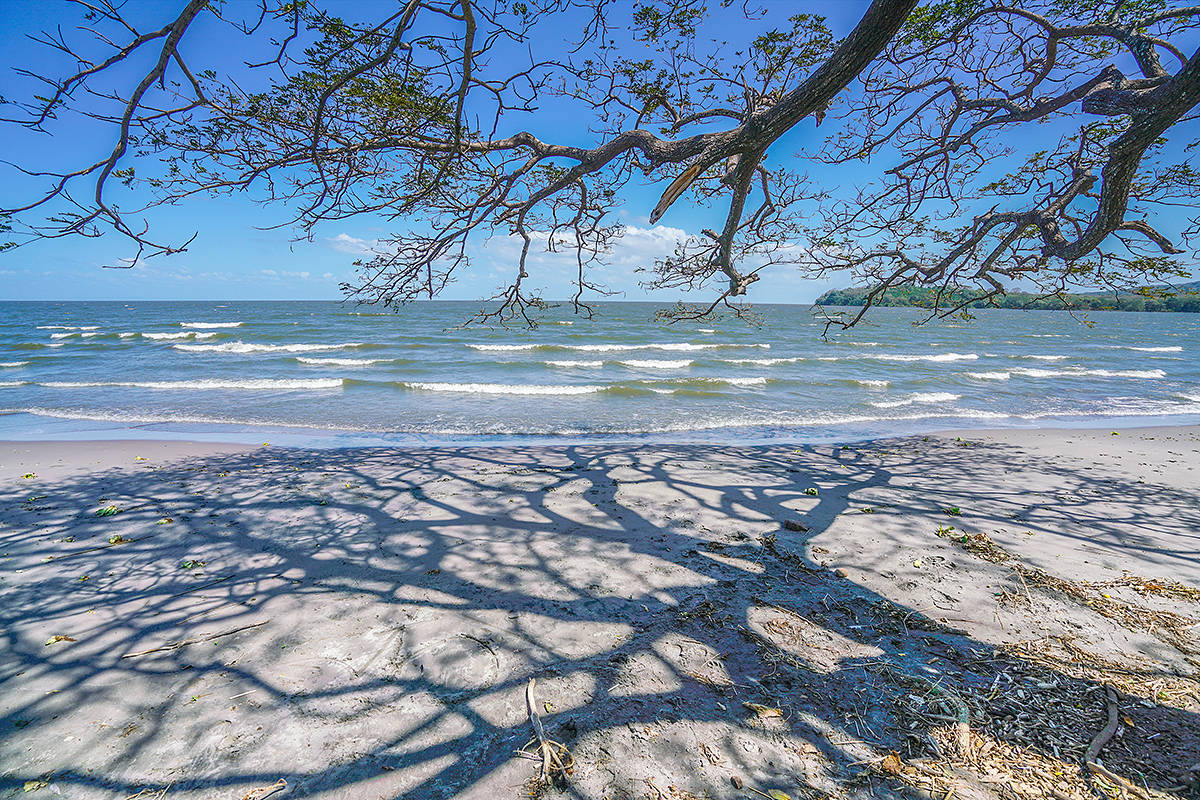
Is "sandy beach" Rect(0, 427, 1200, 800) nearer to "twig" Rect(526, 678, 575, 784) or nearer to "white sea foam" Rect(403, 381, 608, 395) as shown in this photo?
"twig" Rect(526, 678, 575, 784)

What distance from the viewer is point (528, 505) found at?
5.09m

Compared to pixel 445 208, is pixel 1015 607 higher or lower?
lower

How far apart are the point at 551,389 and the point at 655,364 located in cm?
670

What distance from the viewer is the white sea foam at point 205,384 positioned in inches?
546

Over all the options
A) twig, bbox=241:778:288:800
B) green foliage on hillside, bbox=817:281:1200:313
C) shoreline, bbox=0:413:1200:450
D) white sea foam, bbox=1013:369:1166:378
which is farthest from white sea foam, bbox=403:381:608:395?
white sea foam, bbox=1013:369:1166:378

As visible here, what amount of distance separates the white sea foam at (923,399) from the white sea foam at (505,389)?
7565 mm

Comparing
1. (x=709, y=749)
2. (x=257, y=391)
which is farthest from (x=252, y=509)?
(x=257, y=391)

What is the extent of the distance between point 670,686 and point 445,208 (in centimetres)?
371

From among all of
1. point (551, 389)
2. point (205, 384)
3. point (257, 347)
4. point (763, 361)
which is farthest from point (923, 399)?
point (257, 347)

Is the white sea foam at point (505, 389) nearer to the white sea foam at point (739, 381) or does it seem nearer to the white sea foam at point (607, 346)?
the white sea foam at point (739, 381)

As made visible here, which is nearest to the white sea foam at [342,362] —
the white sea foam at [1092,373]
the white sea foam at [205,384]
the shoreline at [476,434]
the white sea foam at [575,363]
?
the white sea foam at [205,384]

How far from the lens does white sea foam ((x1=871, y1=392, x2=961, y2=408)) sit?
42.8ft

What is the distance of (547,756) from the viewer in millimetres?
2029

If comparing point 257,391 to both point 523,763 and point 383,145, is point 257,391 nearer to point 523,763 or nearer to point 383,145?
point 383,145
